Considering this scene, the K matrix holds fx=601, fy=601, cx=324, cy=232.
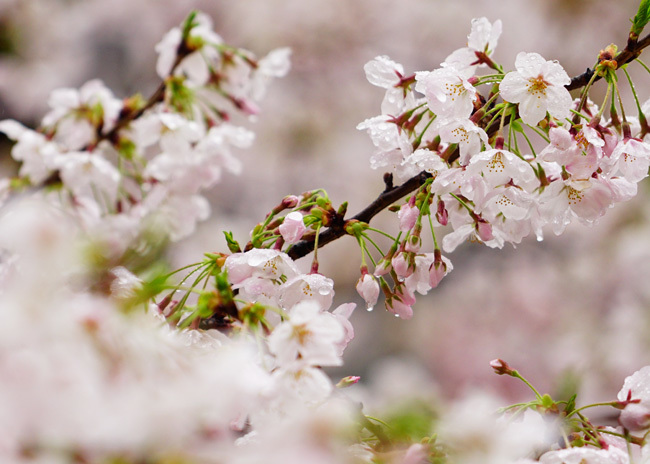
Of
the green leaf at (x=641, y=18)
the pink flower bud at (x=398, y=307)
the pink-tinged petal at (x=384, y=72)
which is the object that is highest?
the pink-tinged petal at (x=384, y=72)

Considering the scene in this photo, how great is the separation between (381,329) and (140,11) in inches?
79.0

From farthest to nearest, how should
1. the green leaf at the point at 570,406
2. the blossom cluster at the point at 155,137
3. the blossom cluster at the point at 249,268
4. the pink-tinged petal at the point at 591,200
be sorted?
the blossom cluster at the point at 155,137 < the pink-tinged petal at the point at 591,200 < the green leaf at the point at 570,406 < the blossom cluster at the point at 249,268

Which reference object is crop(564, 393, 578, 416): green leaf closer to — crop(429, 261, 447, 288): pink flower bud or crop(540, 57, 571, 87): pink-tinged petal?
crop(429, 261, 447, 288): pink flower bud

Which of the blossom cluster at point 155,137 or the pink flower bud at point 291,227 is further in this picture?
the blossom cluster at point 155,137

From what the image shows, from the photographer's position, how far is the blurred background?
276cm

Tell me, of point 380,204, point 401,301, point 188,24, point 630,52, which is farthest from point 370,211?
point 188,24

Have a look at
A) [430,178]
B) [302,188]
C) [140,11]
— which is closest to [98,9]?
[140,11]

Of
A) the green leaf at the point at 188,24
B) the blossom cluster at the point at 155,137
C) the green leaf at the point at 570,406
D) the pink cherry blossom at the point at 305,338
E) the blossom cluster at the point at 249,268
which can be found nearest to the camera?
the blossom cluster at the point at 249,268

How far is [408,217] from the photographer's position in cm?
69

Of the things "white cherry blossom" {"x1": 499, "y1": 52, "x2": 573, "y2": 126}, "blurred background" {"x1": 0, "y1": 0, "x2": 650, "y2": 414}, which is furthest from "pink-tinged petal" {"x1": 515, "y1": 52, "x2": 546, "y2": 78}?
"blurred background" {"x1": 0, "y1": 0, "x2": 650, "y2": 414}

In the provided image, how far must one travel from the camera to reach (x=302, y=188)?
124 inches

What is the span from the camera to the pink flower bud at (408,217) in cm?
69

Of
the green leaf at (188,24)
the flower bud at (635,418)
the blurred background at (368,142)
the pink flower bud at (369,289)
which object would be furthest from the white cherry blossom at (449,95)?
the blurred background at (368,142)

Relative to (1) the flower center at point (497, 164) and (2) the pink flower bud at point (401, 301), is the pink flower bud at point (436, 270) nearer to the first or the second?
(2) the pink flower bud at point (401, 301)
